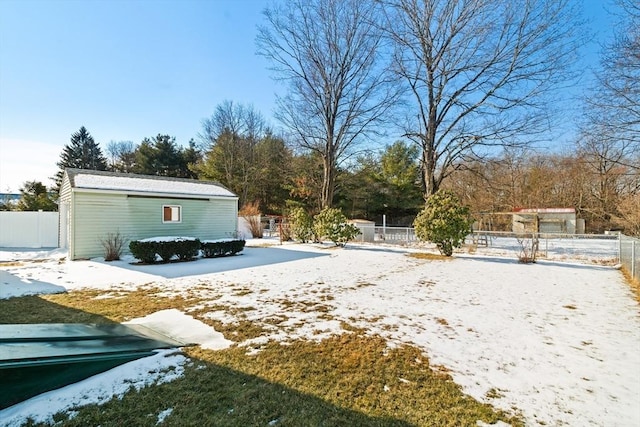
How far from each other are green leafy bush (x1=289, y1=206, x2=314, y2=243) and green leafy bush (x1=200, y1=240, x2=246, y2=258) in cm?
479

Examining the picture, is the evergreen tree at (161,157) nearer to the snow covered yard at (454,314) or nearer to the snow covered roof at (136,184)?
the snow covered roof at (136,184)

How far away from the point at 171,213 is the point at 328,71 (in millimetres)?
12628

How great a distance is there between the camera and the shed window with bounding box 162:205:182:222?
12328mm

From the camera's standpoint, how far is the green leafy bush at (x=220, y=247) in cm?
1122

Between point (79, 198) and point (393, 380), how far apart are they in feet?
38.7

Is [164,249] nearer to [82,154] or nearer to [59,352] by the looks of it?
[59,352]

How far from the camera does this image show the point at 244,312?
4840 millimetres

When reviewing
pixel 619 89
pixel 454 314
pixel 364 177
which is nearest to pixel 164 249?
pixel 454 314

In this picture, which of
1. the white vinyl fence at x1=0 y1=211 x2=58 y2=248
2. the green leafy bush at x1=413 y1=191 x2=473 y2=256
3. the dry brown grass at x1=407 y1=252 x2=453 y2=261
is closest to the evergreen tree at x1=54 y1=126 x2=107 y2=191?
the white vinyl fence at x1=0 y1=211 x2=58 y2=248

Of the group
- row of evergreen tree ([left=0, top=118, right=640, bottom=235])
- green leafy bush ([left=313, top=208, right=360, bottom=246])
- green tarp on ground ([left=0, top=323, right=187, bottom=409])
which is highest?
row of evergreen tree ([left=0, top=118, right=640, bottom=235])

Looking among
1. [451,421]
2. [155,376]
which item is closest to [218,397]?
[155,376]

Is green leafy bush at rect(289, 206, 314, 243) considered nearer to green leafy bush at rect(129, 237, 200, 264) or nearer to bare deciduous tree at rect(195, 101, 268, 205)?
green leafy bush at rect(129, 237, 200, 264)

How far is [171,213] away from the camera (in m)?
12.6

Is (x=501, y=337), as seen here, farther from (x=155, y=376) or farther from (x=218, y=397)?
(x=155, y=376)
